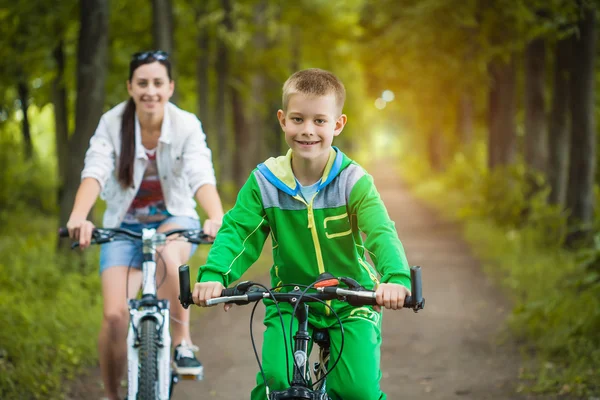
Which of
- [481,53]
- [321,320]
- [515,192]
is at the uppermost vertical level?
[481,53]

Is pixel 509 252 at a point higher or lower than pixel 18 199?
lower

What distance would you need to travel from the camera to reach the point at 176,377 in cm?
484

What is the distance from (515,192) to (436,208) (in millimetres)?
8213

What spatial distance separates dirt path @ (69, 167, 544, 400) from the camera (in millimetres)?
6367

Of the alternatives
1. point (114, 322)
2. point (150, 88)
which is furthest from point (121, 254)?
point (150, 88)

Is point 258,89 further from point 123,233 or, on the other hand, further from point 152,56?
point 123,233

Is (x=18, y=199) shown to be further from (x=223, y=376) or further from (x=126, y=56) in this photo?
(x=223, y=376)

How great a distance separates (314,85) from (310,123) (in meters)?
0.16

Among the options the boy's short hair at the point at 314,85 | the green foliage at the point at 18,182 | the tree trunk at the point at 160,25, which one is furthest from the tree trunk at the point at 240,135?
the boy's short hair at the point at 314,85

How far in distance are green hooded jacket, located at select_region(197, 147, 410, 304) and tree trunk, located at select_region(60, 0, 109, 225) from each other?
5.90 metres

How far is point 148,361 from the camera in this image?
4055mm

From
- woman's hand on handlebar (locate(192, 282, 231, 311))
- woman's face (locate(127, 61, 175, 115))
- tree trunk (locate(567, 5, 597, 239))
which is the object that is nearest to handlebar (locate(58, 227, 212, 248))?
woman's face (locate(127, 61, 175, 115))

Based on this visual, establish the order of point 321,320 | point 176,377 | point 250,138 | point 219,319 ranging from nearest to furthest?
point 321,320 → point 176,377 → point 219,319 → point 250,138

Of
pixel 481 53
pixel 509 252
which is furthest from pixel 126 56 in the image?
pixel 509 252
